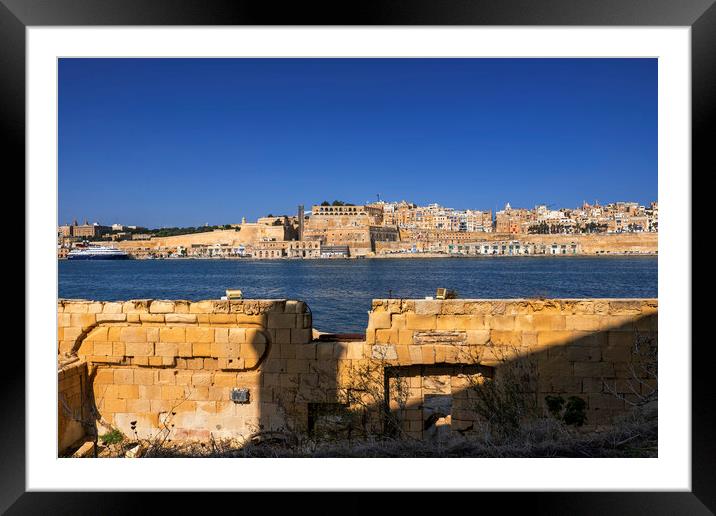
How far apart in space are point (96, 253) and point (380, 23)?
79731 millimetres

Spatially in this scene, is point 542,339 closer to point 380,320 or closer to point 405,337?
point 405,337

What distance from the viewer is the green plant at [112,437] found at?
5.37 meters

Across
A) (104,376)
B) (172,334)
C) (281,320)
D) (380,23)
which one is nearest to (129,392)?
(104,376)

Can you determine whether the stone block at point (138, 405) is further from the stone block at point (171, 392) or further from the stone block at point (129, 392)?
the stone block at point (171, 392)

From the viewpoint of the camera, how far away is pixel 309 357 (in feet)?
16.7

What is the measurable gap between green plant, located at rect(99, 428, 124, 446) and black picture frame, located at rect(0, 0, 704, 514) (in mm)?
4049

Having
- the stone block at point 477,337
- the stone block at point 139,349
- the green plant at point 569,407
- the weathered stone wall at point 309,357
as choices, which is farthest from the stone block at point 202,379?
the green plant at point 569,407

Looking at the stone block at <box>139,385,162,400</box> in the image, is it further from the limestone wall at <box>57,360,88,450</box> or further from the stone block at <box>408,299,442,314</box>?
the stone block at <box>408,299,442,314</box>

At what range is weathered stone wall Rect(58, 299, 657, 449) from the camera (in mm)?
4824

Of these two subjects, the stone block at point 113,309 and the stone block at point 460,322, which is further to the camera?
the stone block at point 113,309

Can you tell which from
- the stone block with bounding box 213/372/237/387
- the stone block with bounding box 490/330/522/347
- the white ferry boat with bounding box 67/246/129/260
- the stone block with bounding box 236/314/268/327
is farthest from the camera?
the white ferry boat with bounding box 67/246/129/260

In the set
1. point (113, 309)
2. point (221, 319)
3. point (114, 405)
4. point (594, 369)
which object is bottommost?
point (114, 405)

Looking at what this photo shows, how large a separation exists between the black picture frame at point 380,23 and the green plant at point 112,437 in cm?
405

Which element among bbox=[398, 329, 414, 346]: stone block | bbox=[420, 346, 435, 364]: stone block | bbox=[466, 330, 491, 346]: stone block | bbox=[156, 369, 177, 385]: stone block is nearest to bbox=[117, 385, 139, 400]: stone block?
bbox=[156, 369, 177, 385]: stone block
